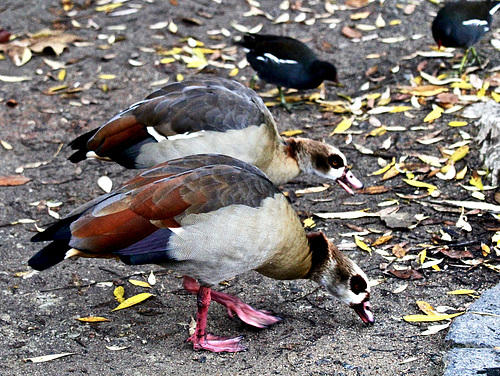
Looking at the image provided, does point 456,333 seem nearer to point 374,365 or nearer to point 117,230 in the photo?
point 374,365

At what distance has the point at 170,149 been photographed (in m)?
5.26

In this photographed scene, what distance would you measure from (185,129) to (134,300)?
4.36 ft

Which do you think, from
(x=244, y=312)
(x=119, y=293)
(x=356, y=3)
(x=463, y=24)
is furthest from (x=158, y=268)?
(x=356, y=3)

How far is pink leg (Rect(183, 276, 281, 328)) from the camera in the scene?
4398mm

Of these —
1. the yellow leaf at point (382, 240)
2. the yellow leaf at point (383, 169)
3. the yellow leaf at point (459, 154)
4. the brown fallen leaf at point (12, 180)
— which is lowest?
the brown fallen leaf at point (12, 180)

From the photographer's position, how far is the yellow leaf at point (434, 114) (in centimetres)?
658

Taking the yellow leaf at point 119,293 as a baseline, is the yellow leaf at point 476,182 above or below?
above

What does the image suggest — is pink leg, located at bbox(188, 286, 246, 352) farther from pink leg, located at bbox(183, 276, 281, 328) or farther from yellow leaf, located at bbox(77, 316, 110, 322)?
yellow leaf, located at bbox(77, 316, 110, 322)

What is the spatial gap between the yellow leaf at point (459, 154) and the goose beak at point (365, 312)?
6.97 ft

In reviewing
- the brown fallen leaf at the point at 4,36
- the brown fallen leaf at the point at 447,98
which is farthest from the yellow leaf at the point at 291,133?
the brown fallen leaf at the point at 4,36

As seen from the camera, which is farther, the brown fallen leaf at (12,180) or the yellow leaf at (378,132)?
the yellow leaf at (378,132)

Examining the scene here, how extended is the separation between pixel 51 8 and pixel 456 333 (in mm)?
6949

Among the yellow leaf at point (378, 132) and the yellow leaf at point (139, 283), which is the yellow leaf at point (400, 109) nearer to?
the yellow leaf at point (378, 132)

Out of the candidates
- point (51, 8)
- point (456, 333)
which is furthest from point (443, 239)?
point (51, 8)
